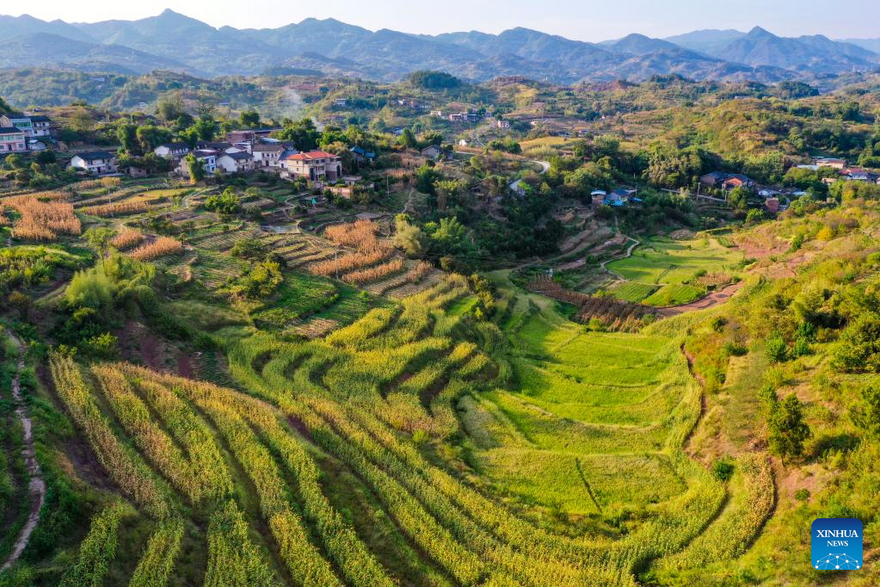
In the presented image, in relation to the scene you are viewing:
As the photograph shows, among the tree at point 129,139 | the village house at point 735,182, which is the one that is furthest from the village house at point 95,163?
the village house at point 735,182

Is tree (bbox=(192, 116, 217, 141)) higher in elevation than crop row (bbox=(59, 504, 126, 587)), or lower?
higher

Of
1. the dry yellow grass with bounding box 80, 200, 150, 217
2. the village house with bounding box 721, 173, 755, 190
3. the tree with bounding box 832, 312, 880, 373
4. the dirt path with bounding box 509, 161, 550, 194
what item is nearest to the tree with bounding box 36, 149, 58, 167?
the dry yellow grass with bounding box 80, 200, 150, 217

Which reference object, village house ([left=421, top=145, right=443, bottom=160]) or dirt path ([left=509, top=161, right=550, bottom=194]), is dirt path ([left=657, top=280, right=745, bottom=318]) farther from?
village house ([left=421, top=145, right=443, bottom=160])

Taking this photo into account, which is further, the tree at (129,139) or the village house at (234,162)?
the tree at (129,139)

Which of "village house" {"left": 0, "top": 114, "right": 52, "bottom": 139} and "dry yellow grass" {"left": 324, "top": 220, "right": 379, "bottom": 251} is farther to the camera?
"village house" {"left": 0, "top": 114, "right": 52, "bottom": 139}

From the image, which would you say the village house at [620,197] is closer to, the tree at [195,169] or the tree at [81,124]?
the tree at [195,169]

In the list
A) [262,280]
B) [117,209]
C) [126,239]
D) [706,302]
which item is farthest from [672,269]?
[117,209]

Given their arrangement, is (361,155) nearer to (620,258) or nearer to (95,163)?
(95,163)

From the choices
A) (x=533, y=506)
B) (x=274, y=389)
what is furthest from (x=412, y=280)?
(x=533, y=506)
